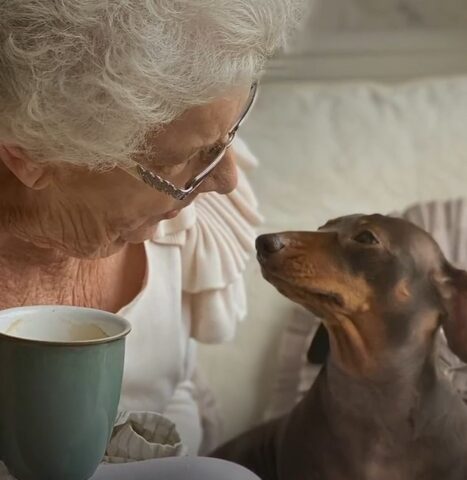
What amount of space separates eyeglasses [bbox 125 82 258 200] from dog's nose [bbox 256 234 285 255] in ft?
0.22

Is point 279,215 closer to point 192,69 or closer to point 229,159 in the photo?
point 229,159

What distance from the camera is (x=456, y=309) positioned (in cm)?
76

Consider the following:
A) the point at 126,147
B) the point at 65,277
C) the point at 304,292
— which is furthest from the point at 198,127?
the point at 65,277

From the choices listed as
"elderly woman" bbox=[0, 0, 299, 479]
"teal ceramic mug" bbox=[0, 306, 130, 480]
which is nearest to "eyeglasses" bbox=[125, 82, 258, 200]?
"elderly woman" bbox=[0, 0, 299, 479]

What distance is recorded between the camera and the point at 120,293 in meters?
0.94

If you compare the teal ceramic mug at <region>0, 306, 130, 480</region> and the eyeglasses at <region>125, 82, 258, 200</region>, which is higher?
the eyeglasses at <region>125, 82, 258, 200</region>

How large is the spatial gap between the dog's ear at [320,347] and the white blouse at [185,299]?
0.44 ft

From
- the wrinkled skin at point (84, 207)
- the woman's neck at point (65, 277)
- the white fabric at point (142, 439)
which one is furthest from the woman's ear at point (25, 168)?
the white fabric at point (142, 439)

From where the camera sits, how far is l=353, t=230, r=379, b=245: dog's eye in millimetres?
772

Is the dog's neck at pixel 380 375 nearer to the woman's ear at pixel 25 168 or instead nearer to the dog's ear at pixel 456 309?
the dog's ear at pixel 456 309

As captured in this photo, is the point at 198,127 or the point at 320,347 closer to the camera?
the point at 198,127

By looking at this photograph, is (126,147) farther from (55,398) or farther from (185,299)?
(185,299)

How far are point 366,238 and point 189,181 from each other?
0.15 metres

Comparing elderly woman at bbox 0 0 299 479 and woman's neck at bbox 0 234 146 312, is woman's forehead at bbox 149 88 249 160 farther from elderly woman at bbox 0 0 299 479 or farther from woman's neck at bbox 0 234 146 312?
woman's neck at bbox 0 234 146 312
